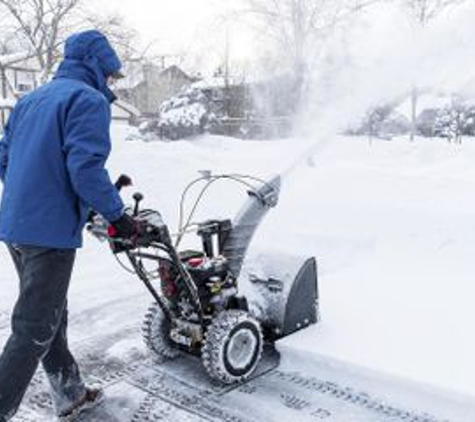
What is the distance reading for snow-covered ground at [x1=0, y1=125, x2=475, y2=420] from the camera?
3865mm

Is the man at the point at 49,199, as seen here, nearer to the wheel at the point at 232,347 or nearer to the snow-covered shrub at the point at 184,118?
the wheel at the point at 232,347

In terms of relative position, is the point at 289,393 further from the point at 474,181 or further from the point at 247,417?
the point at 474,181

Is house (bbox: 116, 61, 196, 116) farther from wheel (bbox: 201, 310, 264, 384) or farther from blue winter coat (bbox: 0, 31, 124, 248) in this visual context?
blue winter coat (bbox: 0, 31, 124, 248)

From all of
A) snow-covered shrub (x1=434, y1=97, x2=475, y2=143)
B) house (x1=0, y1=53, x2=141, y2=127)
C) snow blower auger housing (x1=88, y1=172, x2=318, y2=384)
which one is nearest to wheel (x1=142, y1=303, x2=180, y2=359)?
snow blower auger housing (x1=88, y1=172, x2=318, y2=384)

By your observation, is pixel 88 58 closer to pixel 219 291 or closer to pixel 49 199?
pixel 49 199

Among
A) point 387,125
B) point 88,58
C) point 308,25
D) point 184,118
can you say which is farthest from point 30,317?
point 387,125

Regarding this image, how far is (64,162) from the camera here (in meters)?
2.88

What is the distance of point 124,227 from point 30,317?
23.0 inches

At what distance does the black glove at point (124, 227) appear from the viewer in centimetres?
297

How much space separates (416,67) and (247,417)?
3885 millimetres

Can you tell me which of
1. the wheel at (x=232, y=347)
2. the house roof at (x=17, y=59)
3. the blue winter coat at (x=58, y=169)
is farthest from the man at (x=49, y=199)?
the house roof at (x=17, y=59)

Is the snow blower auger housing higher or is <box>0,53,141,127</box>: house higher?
<box>0,53,141,127</box>: house

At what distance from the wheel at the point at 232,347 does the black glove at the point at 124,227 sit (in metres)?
0.85

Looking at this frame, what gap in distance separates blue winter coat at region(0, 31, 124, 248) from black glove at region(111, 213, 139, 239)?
1.8 inches
